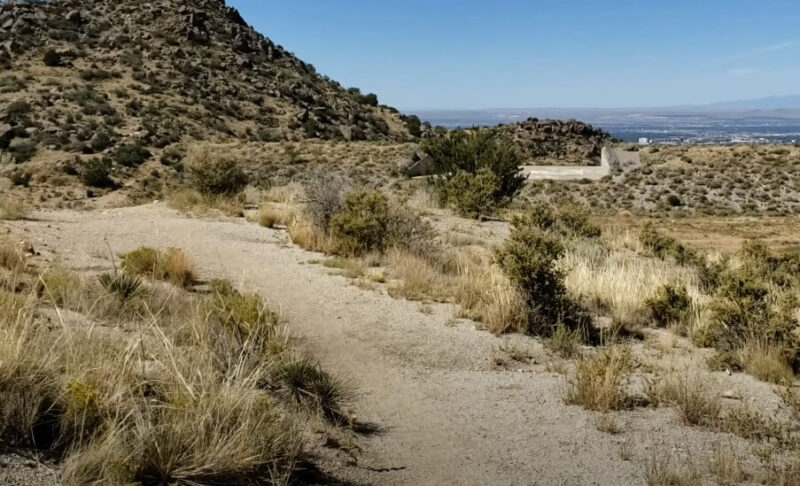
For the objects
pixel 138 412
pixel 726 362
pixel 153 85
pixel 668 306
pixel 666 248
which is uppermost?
pixel 153 85

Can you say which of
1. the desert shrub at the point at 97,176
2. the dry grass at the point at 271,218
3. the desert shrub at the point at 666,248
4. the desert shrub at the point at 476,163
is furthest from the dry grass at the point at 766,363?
the desert shrub at the point at 97,176

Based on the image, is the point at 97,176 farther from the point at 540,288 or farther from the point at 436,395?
the point at 436,395

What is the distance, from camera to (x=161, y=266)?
27.8ft

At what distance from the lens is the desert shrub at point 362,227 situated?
37.0 feet

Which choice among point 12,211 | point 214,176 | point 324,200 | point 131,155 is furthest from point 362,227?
point 131,155

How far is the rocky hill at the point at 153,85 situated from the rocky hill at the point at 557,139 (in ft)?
35.1

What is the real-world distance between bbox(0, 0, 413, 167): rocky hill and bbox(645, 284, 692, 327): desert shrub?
33.0 meters

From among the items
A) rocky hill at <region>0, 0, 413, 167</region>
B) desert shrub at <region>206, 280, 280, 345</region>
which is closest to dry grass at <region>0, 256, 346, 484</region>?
desert shrub at <region>206, 280, 280, 345</region>

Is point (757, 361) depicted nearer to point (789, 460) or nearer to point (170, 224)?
point (789, 460)

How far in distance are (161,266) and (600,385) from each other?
5.60m

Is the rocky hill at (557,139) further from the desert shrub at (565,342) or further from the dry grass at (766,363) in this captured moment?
the dry grass at (766,363)

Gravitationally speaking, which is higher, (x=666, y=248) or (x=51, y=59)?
(x=51, y=59)

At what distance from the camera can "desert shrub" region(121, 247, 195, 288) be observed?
27.5ft

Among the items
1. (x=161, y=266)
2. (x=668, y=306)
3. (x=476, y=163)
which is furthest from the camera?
(x=476, y=163)
